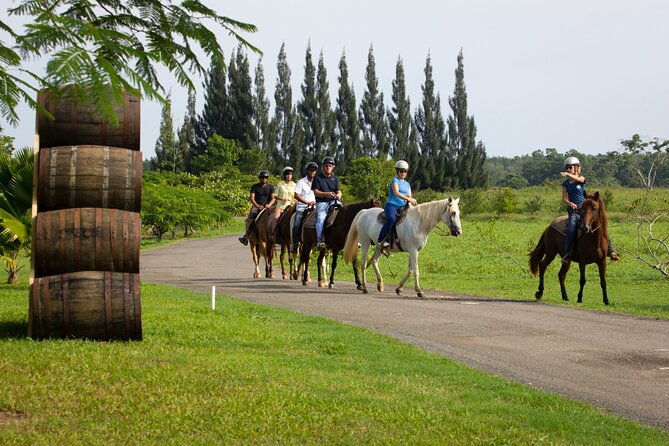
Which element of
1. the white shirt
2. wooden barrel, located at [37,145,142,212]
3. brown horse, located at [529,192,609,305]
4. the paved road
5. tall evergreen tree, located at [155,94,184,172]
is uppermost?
tall evergreen tree, located at [155,94,184,172]

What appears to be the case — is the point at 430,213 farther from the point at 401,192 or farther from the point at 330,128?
the point at 330,128

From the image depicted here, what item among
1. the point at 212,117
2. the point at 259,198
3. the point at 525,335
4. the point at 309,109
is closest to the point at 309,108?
the point at 309,109

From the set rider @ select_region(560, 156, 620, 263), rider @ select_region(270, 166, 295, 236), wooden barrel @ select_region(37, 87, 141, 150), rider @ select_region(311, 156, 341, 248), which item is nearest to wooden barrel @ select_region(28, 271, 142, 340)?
wooden barrel @ select_region(37, 87, 141, 150)

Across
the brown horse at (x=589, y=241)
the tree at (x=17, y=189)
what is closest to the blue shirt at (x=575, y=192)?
the brown horse at (x=589, y=241)

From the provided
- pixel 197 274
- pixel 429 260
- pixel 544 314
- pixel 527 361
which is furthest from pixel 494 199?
pixel 527 361

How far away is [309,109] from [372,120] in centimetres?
660

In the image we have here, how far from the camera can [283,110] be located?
Answer: 94.4 m

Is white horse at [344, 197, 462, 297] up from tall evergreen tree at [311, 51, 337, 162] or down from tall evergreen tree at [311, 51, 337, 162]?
down

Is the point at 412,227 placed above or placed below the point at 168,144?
below

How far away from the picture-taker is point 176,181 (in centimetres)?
7000

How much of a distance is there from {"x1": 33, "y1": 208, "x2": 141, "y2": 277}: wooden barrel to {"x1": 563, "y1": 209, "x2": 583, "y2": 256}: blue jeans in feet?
38.0

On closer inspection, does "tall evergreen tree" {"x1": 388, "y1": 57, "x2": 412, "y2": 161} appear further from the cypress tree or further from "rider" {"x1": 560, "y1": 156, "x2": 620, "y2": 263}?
"rider" {"x1": 560, "y1": 156, "x2": 620, "y2": 263}

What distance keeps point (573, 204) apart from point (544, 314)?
3888 mm

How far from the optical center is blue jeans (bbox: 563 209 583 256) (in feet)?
63.8
